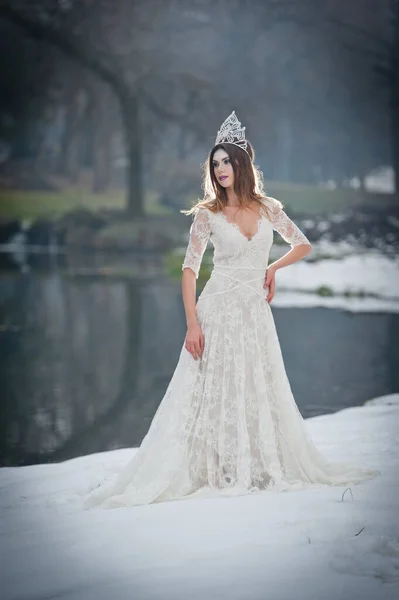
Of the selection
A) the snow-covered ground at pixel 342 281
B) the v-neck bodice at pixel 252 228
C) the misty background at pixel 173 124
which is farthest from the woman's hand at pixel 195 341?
the misty background at pixel 173 124

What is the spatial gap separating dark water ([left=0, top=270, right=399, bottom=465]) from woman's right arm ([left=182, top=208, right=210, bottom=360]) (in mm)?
1346

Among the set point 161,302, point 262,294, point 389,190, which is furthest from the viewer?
point 389,190

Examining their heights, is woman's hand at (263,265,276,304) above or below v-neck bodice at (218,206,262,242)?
below

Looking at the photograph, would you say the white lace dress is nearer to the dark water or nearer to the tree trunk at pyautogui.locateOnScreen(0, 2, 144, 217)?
the dark water

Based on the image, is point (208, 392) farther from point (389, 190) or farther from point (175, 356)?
point (389, 190)

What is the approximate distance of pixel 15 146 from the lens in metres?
12.8

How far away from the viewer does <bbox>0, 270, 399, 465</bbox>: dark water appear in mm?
4137

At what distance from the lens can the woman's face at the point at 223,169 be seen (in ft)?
8.29

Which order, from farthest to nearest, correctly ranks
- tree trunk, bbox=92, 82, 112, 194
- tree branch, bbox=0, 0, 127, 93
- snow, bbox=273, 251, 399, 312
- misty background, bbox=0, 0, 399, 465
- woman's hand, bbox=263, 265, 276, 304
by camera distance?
tree trunk, bbox=92, 82, 112, 194 < tree branch, bbox=0, 0, 127, 93 < misty background, bbox=0, 0, 399, 465 < snow, bbox=273, 251, 399, 312 < woman's hand, bbox=263, 265, 276, 304

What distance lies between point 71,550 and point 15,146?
1135 centimetres

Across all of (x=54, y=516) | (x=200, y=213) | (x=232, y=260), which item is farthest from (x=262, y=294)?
(x=54, y=516)

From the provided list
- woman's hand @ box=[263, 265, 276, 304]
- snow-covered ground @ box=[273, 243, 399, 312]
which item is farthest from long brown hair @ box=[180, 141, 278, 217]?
snow-covered ground @ box=[273, 243, 399, 312]

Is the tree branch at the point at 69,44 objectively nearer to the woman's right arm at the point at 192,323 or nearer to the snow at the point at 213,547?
the woman's right arm at the point at 192,323

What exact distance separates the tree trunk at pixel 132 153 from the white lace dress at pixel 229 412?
10540 millimetres
